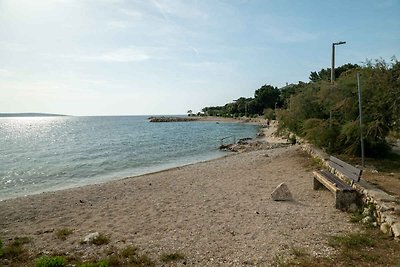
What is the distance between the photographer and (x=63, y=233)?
740cm

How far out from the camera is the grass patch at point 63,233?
714 centimetres

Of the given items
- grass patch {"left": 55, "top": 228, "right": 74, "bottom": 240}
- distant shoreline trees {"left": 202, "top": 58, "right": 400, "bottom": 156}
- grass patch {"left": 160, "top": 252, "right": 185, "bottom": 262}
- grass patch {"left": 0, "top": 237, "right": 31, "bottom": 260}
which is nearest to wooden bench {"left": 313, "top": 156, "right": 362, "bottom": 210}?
distant shoreline trees {"left": 202, "top": 58, "right": 400, "bottom": 156}

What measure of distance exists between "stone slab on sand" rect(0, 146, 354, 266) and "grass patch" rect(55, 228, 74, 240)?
0.50 feet

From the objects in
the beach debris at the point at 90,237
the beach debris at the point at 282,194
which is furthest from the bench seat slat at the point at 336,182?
the beach debris at the point at 90,237

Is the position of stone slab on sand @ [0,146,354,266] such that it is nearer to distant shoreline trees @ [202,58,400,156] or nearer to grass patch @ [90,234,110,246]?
grass patch @ [90,234,110,246]

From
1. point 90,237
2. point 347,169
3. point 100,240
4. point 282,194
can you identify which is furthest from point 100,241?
point 347,169

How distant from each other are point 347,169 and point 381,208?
8.94ft

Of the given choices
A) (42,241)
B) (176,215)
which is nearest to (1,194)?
(42,241)

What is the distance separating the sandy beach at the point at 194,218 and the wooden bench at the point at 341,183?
13.6 inches

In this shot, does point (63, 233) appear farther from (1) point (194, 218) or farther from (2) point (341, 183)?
(2) point (341, 183)

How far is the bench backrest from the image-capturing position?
27.7 ft

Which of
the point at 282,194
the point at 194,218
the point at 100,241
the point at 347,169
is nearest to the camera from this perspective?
the point at 100,241

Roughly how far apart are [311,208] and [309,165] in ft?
21.4

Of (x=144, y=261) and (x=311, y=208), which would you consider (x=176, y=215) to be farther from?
(x=311, y=208)
